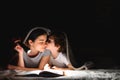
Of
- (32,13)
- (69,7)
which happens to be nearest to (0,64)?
(32,13)

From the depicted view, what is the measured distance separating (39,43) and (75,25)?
51cm

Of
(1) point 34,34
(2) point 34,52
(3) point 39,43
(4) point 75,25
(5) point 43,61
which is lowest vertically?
(5) point 43,61

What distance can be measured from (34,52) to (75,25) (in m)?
0.62

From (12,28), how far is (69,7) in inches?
30.2

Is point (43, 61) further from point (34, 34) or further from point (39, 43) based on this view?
point (34, 34)

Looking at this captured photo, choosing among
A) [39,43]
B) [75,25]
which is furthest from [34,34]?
[75,25]

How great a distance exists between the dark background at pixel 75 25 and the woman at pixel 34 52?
8cm

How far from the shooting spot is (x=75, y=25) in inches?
232

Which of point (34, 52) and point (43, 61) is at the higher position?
point (34, 52)

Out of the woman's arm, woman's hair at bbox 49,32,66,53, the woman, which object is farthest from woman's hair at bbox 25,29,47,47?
the woman's arm

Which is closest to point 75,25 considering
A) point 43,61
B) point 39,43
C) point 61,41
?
point 61,41

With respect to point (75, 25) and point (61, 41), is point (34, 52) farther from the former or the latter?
point (75, 25)

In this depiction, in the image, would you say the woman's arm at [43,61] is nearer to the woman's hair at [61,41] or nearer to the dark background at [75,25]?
the woman's hair at [61,41]

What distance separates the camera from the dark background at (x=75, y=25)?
586 cm
